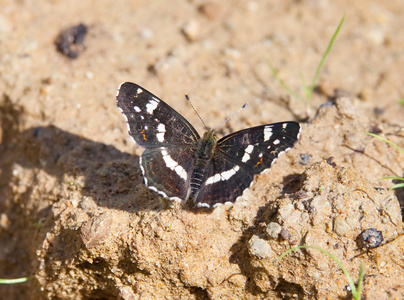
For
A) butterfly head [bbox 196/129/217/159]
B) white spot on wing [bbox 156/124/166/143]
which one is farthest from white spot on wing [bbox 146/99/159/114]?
butterfly head [bbox 196/129/217/159]

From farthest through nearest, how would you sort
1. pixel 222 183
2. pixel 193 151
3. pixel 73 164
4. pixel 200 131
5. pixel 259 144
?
1. pixel 200 131
2. pixel 73 164
3. pixel 193 151
4. pixel 259 144
5. pixel 222 183

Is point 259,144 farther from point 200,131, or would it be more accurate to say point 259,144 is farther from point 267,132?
point 200,131

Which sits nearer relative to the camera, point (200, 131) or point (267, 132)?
point (267, 132)


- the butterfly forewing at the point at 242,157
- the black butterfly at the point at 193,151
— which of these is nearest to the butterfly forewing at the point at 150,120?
the black butterfly at the point at 193,151

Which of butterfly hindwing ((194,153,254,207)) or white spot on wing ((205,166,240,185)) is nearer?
butterfly hindwing ((194,153,254,207))

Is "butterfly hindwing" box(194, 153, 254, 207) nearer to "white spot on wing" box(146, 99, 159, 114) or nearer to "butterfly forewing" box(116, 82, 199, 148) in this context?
"butterfly forewing" box(116, 82, 199, 148)

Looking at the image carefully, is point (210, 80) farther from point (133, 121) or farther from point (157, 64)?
point (133, 121)

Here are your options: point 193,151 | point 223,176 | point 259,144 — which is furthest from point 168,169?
point 259,144

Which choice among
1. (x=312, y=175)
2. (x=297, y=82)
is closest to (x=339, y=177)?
(x=312, y=175)
